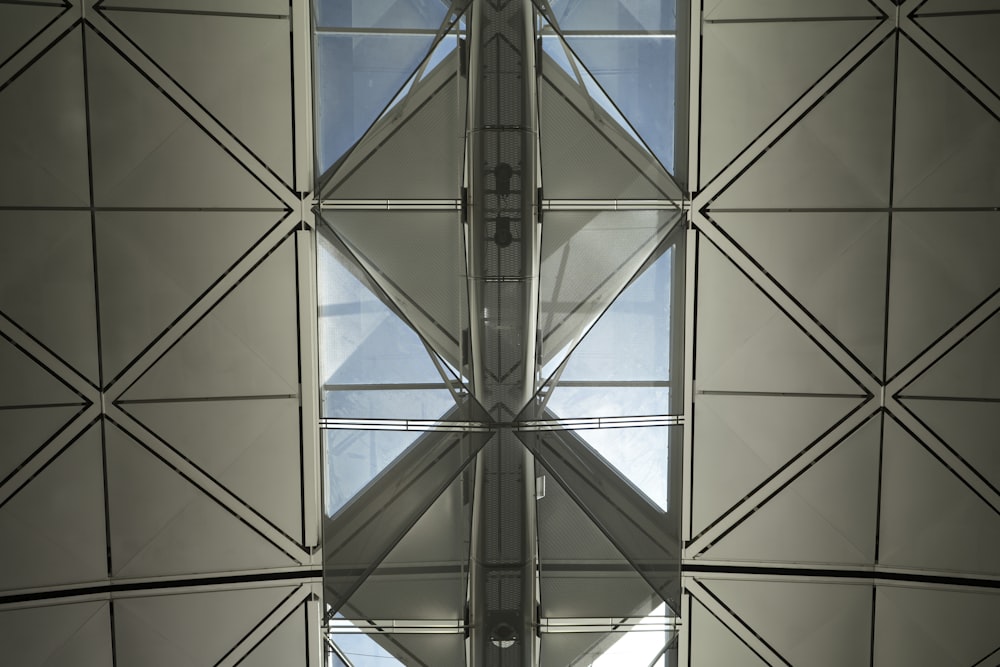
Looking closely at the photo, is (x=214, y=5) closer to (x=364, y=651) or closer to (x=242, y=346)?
(x=242, y=346)

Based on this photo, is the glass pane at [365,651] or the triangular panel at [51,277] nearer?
the glass pane at [365,651]

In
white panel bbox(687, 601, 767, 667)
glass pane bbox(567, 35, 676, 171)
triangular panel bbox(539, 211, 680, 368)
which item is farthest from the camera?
white panel bbox(687, 601, 767, 667)

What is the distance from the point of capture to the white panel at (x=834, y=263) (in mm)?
4367

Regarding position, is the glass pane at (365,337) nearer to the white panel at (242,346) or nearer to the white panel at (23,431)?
the white panel at (242,346)

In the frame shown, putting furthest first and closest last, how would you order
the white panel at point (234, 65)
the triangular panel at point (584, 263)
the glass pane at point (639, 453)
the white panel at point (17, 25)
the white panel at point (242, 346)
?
the white panel at point (242, 346) → the white panel at point (234, 65) → the white panel at point (17, 25) → the glass pane at point (639, 453) → the triangular panel at point (584, 263)

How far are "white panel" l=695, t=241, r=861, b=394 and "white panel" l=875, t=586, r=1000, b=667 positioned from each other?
1469 mm

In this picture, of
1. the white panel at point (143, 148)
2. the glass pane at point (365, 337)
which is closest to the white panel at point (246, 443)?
the white panel at point (143, 148)

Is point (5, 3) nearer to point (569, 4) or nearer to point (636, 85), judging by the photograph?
point (569, 4)

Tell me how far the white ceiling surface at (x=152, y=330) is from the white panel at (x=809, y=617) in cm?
309

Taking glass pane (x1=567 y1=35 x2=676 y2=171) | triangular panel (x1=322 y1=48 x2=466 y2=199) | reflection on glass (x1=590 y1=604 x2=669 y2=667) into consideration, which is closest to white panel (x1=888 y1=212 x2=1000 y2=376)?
glass pane (x1=567 y1=35 x2=676 y2=171)

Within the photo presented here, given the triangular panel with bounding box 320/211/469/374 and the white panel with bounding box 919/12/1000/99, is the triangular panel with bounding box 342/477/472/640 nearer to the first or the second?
the triangular panel with bounding box 320/211/469/374

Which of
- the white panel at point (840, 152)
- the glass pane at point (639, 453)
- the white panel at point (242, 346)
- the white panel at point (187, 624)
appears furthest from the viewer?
the white panel at point (187, 624)

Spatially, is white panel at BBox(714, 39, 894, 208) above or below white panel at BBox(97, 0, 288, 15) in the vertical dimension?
below

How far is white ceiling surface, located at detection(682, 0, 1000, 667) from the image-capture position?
4.27 meters
